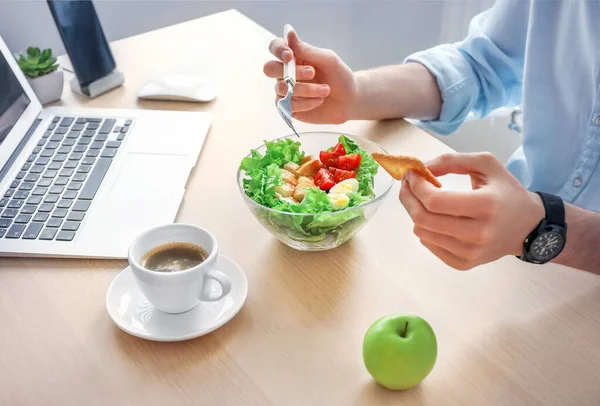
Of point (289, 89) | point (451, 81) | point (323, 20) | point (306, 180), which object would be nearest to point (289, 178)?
point (306, 180)

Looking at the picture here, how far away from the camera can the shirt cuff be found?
45.2 inches

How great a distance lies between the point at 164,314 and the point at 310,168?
296mm

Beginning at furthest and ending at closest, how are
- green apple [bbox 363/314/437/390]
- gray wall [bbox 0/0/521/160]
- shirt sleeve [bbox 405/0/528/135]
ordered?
1. gray wall [bbox 0/0/521/160]
2. shirt sleeve [bbox 405/0/528/135]
3. green apple [bbox 363/314/437/390]

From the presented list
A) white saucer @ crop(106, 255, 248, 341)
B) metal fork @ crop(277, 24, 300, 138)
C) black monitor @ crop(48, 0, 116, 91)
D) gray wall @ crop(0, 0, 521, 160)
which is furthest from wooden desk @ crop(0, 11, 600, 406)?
gray wall @ crop(0, 0, 521, 160)

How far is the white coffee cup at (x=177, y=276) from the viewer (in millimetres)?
698

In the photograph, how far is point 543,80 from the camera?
1035mm

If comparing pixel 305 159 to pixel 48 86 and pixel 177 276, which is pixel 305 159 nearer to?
pixel 177 276

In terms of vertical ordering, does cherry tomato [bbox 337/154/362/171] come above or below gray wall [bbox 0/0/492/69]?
above

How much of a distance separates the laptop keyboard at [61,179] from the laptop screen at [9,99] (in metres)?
0.06

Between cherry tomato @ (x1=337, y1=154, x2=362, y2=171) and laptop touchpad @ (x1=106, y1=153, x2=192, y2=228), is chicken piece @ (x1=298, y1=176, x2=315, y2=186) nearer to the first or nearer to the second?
cherry tomato @ (x1=337, y1=154, x2=362, y2=171)

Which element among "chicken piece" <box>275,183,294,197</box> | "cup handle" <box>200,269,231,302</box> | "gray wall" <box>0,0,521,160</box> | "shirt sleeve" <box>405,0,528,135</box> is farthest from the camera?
"gray wall" <box>0,0,521,160</box>

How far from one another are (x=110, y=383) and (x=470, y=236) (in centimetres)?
44

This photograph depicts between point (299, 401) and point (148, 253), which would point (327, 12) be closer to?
point (148, 253)

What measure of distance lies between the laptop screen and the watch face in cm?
85
